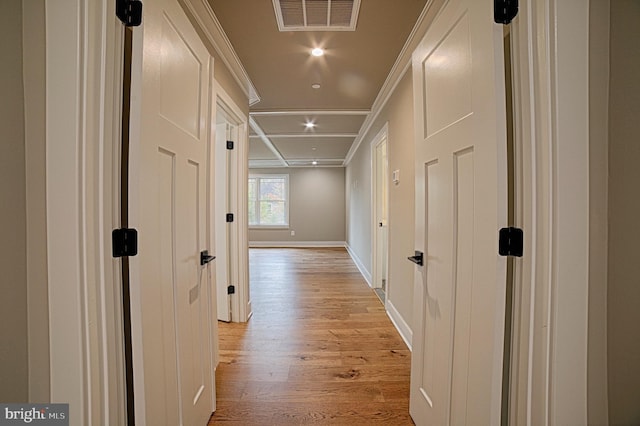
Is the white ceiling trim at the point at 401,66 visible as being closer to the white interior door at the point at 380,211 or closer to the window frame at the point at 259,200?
the white interior door at the point at 380,211

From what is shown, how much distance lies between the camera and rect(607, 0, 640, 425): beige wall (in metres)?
0.82

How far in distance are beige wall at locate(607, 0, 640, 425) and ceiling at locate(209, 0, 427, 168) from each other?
125 cm

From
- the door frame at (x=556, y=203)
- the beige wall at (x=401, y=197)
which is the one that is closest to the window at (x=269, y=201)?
the beige wall at (x=401, y=197)

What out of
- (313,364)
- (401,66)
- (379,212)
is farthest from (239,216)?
(379,212)

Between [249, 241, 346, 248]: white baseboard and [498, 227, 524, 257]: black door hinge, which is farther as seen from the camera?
[249, 241, 346, 248]: white baseboard

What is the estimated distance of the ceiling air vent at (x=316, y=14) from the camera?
175 centimetres

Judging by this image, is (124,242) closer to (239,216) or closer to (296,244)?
(239,216)

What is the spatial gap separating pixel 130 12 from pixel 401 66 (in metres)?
2.10

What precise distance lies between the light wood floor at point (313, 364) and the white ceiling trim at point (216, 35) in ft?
7.56

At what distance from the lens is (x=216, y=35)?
2.00 meters

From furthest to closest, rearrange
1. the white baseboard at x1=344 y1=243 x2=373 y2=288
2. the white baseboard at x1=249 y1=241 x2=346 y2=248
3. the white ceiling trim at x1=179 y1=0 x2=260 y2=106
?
the white baseboard at x1=249 y1=241 x2=346 y2=248
the white baseboard at x1=344 y1=243 x2=373 y2=288
the white ceiling trim at x1=179 y1=0 x2=260 y2=106

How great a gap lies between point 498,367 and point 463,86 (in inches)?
40.1

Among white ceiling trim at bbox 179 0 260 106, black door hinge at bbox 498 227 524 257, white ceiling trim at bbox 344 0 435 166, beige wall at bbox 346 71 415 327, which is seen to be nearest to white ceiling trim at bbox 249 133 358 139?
white ceiling trim at bbox 344 0 435 166

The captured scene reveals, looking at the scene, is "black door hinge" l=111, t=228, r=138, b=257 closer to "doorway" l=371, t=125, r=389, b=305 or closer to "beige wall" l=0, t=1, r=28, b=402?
"beige wall" l=0, t=1, r=28, b=402
